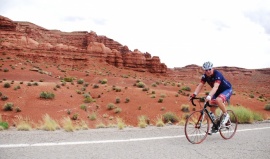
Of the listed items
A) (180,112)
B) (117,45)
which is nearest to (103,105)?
(180,112)

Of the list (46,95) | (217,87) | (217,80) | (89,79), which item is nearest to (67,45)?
(89,79)

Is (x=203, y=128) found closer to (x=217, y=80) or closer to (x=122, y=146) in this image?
(x=217, y=80)

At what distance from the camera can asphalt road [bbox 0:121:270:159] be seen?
4.39 m

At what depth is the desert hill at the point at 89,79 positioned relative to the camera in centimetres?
2370

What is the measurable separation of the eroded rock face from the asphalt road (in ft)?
245

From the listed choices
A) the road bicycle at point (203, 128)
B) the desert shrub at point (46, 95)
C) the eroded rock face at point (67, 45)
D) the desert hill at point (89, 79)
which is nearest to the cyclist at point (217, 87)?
the road bicycle at point (203, 128)

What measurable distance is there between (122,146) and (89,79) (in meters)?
50.1

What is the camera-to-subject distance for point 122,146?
509 centimetres

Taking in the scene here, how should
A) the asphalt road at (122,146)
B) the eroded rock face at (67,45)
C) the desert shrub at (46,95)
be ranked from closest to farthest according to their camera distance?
the asphalt road at (122,146), the desert shrub at (46,95), the eroded rock face at (67,45)

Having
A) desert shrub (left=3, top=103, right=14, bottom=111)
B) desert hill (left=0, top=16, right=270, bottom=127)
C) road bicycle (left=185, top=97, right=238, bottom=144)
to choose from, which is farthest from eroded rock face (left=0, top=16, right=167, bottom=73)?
road bicycle (left=185, top=97, right=238, bottom=144)

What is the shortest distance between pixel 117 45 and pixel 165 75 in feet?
98.4

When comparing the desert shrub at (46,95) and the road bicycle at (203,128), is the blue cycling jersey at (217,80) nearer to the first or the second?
the road bicycle at (203,128)

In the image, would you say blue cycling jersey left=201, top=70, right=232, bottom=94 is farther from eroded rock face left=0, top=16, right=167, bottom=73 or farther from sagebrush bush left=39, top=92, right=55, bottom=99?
eroded rock face left=0, top=16, right=167, bottom=73

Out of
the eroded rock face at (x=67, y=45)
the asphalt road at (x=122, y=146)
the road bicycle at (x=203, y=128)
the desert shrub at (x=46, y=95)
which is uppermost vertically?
the eroded rock face at (x=67, y=45)
